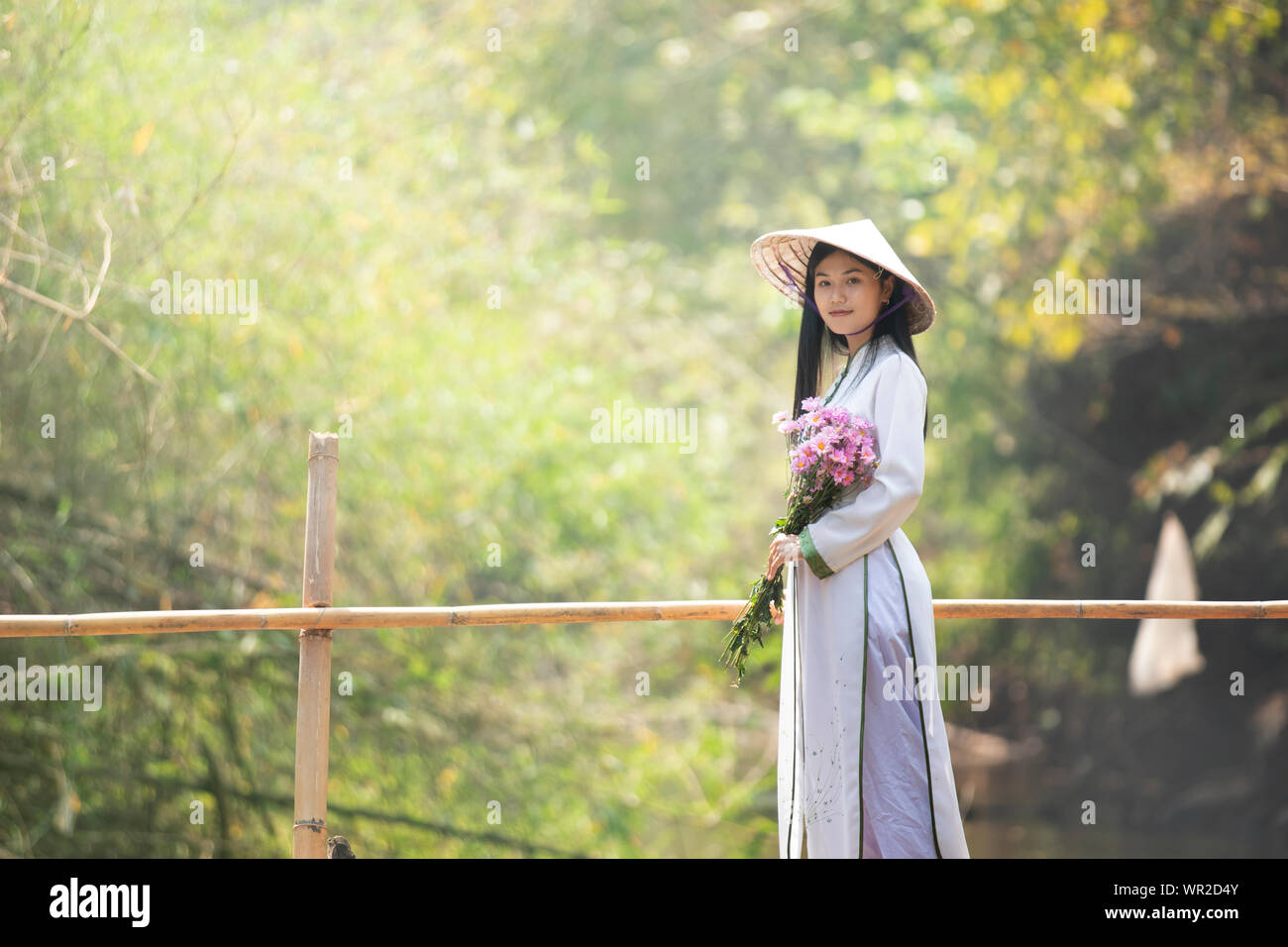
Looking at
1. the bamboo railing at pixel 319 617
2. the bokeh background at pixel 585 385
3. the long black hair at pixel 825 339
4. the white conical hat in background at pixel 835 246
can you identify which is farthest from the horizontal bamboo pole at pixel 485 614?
the bokeh background at pixel 585 385

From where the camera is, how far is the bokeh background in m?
4.82

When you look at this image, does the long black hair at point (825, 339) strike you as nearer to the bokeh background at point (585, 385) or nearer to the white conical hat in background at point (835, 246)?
the white conical hat in background at point (835, 246)

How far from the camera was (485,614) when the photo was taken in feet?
9.98

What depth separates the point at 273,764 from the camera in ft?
17.1

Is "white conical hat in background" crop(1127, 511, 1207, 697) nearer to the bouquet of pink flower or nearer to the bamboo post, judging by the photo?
the bouquet of pink flower

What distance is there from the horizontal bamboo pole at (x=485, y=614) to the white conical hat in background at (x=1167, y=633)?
15.3ft

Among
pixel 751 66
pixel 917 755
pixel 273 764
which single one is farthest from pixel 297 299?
pixel 751 66

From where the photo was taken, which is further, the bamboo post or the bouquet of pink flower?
the bamboo post

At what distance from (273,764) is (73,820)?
77 centimetres

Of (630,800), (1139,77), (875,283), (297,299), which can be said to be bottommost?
(630,800)

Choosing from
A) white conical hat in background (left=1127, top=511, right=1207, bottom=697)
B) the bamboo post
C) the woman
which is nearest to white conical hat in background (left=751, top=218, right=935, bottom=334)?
the woman

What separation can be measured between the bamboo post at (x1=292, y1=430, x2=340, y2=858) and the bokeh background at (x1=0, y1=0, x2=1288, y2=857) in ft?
3.90

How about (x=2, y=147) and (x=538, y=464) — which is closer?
(x=2, y=147)
